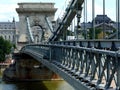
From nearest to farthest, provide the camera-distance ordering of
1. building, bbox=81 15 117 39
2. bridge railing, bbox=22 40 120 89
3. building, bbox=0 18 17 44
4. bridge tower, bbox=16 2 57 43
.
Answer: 1. bridge railing, bbox=22 40 120 89
2. building, bbox=81 15 117 39
3. bridge tower, bbox=16 2 57 43
4. building, bbox=0 18 17 44

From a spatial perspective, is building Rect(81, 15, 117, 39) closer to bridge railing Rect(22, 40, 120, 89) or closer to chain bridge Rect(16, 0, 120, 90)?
chain bridge Rect(16, 0, 120, 90)

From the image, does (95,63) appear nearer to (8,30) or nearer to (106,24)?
(106,24)

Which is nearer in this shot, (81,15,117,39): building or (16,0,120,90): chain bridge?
(16,0,120,90): chain bridge

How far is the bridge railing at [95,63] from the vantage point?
35.9 feet

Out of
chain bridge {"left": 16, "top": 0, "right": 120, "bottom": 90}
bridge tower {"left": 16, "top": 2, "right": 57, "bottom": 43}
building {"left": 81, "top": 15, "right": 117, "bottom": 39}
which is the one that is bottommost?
chain bridge {"left": 16, "top": 0, "right": 120, "bottom": 90}

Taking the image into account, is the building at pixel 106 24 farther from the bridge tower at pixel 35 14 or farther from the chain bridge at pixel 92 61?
the bridge tower at pixel 35 14

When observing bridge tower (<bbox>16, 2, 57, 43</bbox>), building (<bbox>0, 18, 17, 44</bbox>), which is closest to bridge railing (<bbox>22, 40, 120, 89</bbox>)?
bridge tower (<bbox>16, 2, 57, 43</bbox>)

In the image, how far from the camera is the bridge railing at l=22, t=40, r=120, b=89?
35.9 ft

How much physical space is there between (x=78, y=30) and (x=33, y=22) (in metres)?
56.6

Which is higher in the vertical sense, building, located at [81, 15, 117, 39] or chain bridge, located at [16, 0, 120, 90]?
building, located at [81, 15, 117, 39]

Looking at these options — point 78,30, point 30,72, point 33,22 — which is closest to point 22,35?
point 33,22

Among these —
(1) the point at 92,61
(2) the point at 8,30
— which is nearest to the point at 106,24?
(1) the point at 92,61

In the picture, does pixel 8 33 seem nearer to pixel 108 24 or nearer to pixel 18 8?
pixel 18 8

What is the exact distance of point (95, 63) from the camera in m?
13.3
